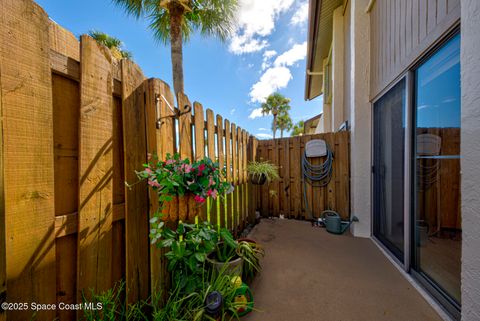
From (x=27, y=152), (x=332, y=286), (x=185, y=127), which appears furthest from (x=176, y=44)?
(x=332, y=286)

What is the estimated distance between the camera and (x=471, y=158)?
1009 mm

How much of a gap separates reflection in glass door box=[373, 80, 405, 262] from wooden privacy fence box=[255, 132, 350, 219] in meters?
0.64

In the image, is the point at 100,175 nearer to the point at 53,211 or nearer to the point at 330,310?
the point at 53,211

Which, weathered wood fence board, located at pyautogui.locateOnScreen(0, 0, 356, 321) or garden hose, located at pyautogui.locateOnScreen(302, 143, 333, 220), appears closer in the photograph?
weathered wood fence board, located at pyautogui.locateOnScreen(0, 0, 356, 321)

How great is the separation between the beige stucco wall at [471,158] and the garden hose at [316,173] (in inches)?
92.4

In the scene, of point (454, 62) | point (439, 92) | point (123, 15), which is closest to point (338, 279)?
point (439, 92)

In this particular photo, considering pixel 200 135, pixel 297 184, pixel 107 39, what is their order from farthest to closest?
pixel 107 39 < pixel 297 184 < pixel 200 135

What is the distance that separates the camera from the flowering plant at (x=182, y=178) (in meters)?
0.99

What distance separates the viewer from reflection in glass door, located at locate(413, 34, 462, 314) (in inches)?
53.2

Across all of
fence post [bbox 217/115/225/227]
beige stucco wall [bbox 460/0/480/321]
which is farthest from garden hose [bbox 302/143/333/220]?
beige stucco wall [bbox 460/0/480/321]

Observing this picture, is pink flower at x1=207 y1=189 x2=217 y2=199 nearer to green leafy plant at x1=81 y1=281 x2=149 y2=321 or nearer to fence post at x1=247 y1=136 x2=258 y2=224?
green leafy plant at x1=81 y1=281 x2=149 y2=321

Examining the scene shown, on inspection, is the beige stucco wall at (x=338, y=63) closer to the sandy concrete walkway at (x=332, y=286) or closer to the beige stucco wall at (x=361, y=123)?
the beige stucco wall at (x=361, y=123)

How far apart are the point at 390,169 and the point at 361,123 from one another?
91cm

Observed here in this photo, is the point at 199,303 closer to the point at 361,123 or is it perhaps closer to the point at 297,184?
the point at 297,184
